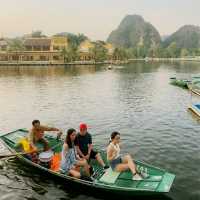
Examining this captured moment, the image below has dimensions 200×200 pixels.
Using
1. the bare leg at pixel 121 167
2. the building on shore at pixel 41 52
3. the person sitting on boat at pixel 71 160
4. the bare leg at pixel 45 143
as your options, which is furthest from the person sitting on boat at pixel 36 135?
the building on shore at pixel 41 52

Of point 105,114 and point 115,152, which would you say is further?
point 105,114

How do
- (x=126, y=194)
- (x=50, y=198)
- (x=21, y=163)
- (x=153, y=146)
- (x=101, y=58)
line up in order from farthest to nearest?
(x=101, y=58)
(x=153, y=146)
(x=21, y=163)
(x=50, y=198)
(x=126, y=194)

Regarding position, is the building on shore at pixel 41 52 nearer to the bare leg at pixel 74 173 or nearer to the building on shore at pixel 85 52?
the building on shore at pixel 85 52

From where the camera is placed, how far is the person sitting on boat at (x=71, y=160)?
13.8 meters

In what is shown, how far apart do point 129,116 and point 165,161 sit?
37.6 ft

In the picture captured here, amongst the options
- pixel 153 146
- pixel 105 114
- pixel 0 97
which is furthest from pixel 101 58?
pixel 153 146

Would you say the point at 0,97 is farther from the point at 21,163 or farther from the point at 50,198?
the point at 50,198

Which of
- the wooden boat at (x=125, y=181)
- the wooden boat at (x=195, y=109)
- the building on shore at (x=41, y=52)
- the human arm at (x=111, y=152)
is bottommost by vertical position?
the wooden boat at (x=125, y=181)

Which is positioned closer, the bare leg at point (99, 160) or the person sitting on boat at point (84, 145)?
the person sitting on boat at point (84, 145)

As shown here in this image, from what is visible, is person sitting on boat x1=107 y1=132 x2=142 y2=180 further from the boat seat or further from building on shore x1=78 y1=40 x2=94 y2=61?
building on shore x1=78 y1=40 x2=94 y2=61

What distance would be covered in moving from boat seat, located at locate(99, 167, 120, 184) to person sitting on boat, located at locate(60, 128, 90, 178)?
28.3 inches

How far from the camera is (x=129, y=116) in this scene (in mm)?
29531

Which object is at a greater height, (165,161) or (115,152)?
(115,152)

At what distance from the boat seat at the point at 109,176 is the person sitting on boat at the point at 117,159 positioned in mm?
216
